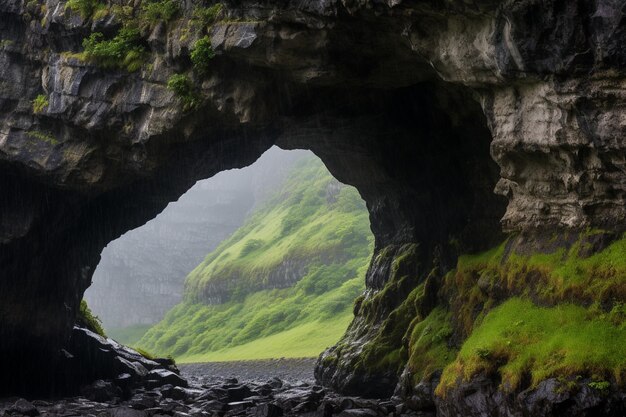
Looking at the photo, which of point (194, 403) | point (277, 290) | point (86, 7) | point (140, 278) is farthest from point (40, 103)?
point (140, 278)

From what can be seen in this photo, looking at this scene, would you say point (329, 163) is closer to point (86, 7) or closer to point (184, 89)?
point (184, 89)

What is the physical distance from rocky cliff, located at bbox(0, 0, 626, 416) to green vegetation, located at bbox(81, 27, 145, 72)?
9 centimetres

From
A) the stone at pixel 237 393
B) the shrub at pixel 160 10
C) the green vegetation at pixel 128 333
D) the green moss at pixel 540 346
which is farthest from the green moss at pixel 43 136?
the green vegetation at pixel 128 333

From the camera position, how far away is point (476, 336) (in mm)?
20438

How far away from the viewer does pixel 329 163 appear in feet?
128

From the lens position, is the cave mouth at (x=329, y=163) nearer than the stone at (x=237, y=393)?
Yes

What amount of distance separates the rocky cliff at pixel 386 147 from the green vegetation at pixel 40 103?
4.1 inches

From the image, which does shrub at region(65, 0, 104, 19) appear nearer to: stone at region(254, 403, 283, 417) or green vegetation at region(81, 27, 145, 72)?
green vegetation at region(81, 27, 145, 72)

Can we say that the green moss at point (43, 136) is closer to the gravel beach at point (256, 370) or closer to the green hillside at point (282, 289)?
the gravel beach at point (256, 370)

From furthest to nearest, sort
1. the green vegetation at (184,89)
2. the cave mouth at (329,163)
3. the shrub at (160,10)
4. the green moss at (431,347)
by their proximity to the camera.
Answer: the cave mouth at (329,163)
the shrub at (160,10)
the green vegetation at (184,89)
the green moss at (431,347)

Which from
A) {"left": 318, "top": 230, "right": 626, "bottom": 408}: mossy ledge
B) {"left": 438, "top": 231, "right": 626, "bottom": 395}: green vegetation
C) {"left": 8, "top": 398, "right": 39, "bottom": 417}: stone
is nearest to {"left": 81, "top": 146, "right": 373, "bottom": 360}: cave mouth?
{"left": 8, "top": 398, "right": 39, "bottom": 417}: stone

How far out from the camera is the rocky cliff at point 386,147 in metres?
17.0

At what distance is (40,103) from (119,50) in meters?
4.65

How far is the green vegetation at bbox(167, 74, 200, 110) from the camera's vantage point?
2580 centimetres
